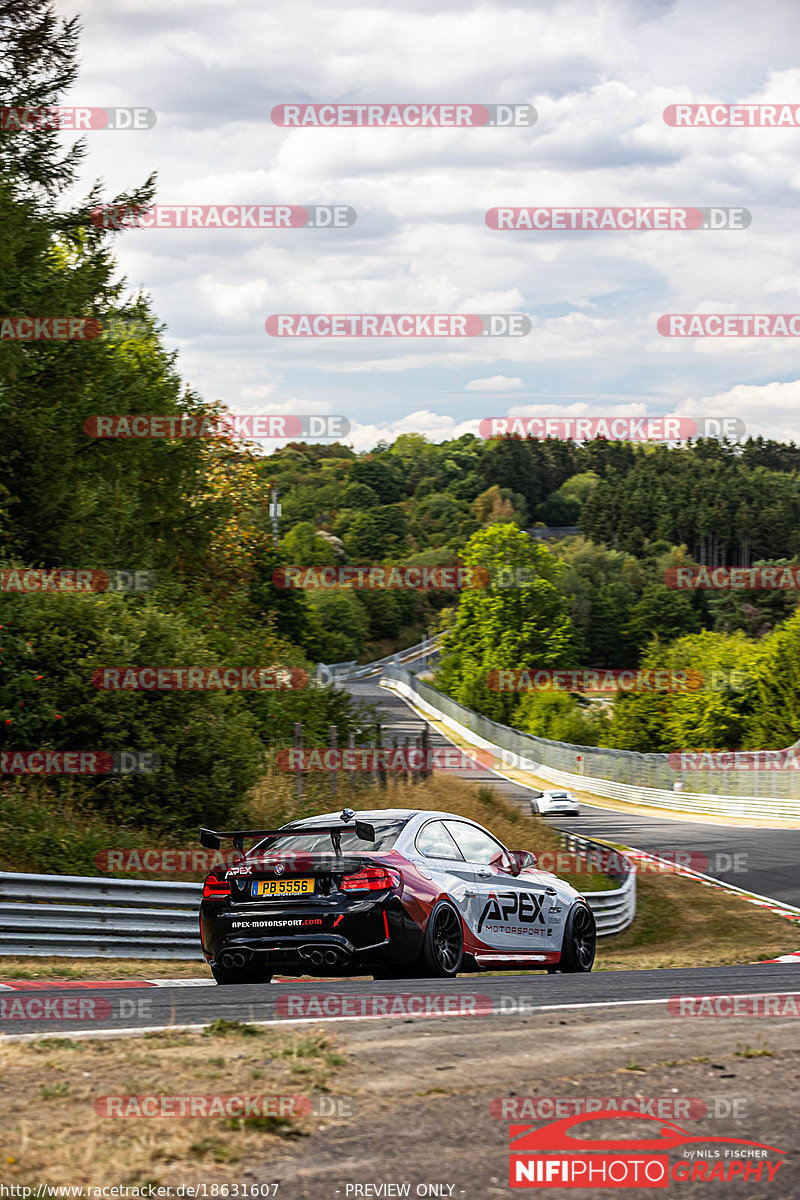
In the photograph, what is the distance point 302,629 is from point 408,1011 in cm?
4497

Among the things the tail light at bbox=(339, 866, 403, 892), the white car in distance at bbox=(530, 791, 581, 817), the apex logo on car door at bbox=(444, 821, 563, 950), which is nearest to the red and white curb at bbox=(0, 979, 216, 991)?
the tail light at bbox=(339, 866, 403, 892)

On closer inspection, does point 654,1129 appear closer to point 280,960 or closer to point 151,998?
point 151,998

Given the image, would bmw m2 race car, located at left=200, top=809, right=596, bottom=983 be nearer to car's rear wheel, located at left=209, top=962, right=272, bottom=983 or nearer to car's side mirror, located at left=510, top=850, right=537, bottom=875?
car's rear wheel, located at left=209, top=962, right=272, bottom=983

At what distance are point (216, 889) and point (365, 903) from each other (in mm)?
1242

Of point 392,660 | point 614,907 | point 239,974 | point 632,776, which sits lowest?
point 632,776

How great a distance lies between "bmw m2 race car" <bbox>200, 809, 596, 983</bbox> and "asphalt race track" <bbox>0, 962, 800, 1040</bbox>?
0.23 metres

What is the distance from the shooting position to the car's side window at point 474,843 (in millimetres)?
10234

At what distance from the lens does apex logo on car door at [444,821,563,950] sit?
9.98 meters

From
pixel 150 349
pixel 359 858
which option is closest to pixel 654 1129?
pixel 359 858

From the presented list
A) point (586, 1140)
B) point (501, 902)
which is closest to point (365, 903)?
point (501, 902)

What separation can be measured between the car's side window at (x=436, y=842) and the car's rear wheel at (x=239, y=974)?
1445mm

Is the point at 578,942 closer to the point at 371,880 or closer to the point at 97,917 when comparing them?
the point at 371,880

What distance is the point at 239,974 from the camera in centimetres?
951

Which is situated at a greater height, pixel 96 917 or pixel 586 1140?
pixel 586 1140
